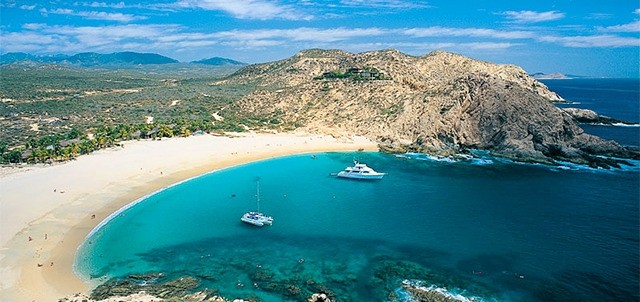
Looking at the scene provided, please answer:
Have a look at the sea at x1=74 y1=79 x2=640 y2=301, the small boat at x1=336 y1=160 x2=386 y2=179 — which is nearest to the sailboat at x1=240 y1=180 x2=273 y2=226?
the sea at x1=74 y1=79 x2=640 y2=301

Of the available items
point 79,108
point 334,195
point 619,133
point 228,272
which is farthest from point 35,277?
point 619,133

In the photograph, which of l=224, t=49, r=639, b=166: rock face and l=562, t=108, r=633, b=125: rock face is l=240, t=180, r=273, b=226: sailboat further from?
l=562, t=108, r=633, b=125: rock face

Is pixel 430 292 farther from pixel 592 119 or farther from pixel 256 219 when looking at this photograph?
pixel 592 119

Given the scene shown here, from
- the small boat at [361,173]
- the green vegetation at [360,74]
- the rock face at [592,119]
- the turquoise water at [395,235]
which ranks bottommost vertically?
the turquoise water at [395,235]

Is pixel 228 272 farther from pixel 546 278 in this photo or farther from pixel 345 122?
pixel 345 122

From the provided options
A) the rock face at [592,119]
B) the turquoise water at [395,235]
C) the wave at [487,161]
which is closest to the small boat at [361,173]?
the turquoise water at [395,235]

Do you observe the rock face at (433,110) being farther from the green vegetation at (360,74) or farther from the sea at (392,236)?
the sea at (392,236)
